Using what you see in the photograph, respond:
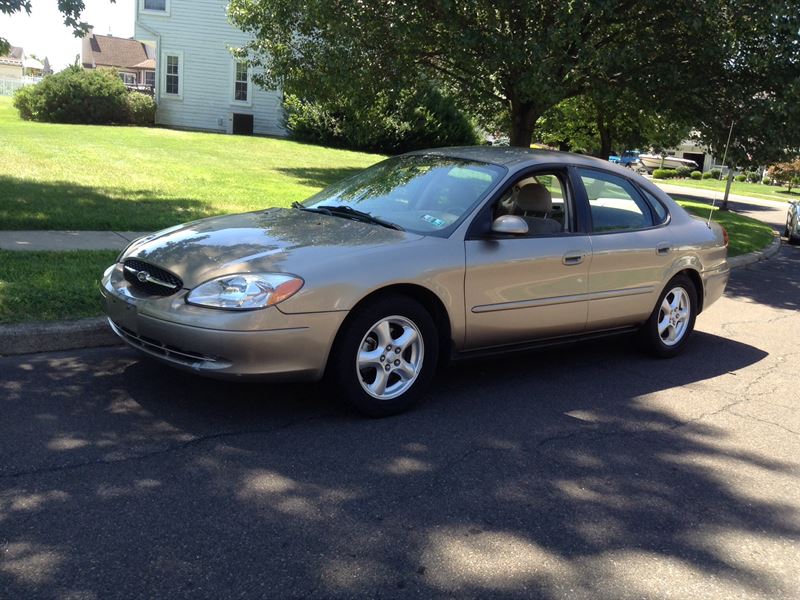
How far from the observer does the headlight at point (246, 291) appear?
4246 mm

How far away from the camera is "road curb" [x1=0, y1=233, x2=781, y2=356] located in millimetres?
5414

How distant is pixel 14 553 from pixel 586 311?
157 inches

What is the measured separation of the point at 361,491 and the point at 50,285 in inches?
149

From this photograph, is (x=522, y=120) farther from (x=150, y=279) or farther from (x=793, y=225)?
(x=150, y=279)

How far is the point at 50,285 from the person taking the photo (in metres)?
6.34

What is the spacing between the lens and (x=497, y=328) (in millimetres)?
5195

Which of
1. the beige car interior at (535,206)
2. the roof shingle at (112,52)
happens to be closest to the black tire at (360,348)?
the beige car interior at (535,206)

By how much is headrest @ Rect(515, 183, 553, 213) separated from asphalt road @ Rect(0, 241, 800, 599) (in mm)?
1241

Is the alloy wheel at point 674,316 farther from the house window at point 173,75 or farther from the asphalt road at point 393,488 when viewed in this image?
the house window at point 173,75

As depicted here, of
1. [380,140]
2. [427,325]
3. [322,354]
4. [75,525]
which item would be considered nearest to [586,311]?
[427,325]

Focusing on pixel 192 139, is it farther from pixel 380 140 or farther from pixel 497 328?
pixel 497 328

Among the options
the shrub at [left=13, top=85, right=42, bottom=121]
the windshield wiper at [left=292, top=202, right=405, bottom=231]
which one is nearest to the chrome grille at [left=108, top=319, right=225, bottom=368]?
the windshield wiper at [left=292, top=202, right=405, bottom=231]

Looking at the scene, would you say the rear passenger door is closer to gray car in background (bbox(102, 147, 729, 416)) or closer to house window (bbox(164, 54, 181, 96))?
gray car in background (bbox(102, 147, 729, 416))

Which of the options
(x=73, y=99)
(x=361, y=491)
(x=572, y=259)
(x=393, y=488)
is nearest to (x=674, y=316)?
(x=572, y=259)
